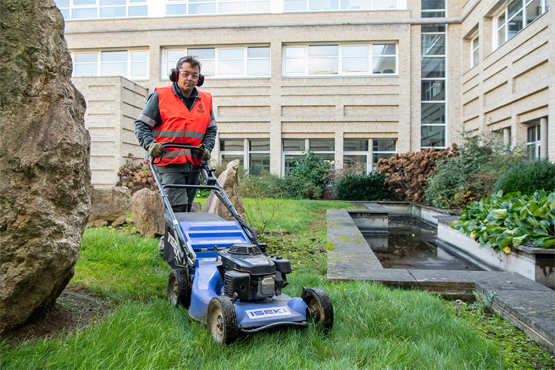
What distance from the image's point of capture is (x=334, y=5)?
21.2 m

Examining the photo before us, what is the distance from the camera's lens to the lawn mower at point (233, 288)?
7.86 feet

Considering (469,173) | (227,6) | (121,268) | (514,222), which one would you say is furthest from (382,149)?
(121,268)

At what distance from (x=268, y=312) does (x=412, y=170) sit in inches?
488

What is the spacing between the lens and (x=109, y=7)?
2203cm

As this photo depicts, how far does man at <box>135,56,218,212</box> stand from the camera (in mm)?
4020

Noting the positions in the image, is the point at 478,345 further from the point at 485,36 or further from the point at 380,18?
the point at 380,18

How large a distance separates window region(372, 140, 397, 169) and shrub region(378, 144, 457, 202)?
5.29 meters

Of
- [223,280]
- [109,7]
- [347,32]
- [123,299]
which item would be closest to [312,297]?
[223,280]

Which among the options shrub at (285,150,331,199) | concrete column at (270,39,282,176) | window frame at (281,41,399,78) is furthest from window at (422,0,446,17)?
shrub at (285,150,331,199)

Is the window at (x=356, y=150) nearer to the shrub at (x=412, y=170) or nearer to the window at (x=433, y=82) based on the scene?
the window at (x=433, y=82)

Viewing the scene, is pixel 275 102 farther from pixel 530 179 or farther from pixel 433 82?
pixel 530 179

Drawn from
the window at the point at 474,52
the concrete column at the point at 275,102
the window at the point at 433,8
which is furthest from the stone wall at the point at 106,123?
the window at the point at 474,52

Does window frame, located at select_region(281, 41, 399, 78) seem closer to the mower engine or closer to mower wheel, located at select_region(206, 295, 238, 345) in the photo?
the mower engine

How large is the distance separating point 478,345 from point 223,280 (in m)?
1.68
